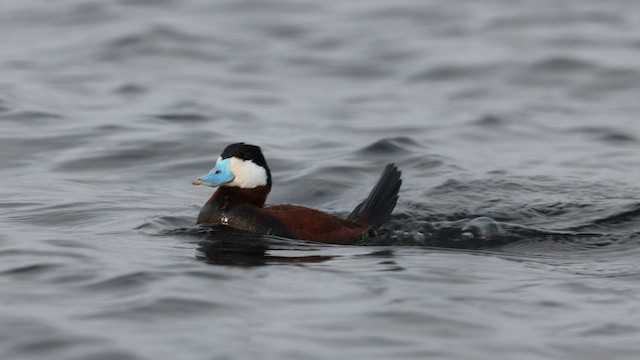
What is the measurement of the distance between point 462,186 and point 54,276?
4511 mm

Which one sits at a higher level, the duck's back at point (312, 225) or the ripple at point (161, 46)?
the ripple at point (161, 46)

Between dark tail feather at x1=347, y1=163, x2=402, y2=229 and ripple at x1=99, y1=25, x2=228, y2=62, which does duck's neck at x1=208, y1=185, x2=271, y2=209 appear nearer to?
dark tail feather at x1=347, y1=163, x2=402, y2=229

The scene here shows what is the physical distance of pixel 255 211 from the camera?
859 centimetres

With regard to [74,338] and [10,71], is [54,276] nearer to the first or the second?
[74,338]

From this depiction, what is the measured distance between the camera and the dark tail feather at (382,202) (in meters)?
9.03

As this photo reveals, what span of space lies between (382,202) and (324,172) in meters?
2.57

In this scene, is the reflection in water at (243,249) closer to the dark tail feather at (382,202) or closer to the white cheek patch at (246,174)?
the white cheek patch at (246,174)

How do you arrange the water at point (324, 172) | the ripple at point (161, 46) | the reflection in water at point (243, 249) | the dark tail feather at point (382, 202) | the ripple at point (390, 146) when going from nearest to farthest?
the water at point (324, 172), the reflection in water at point (243, 249), the dark tail feather at point (382, 202), the ripple at point (390, 146), the ripple at point (161, 46)

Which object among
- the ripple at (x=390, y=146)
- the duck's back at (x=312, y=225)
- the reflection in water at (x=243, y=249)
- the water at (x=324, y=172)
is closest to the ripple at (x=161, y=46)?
the water at (x=324, y=172)

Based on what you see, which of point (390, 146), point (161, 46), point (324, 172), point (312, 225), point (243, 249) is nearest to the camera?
point (243, 249)

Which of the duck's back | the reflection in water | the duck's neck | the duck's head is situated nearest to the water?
the reflection in water

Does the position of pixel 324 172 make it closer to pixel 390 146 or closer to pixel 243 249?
pixel 390 146

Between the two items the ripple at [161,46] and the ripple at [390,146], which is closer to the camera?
the ripple at [390,146]

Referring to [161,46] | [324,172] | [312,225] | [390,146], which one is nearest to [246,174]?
[312,225]
